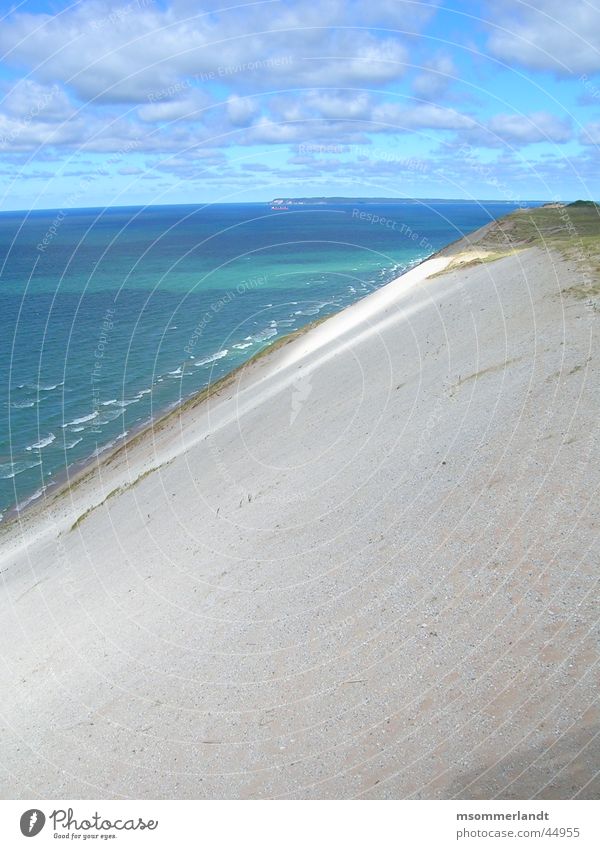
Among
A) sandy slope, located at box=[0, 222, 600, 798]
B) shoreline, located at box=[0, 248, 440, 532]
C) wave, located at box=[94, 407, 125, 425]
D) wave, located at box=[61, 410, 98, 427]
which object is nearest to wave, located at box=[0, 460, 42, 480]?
shoreline, located at box=[0, 248, 440, 532]

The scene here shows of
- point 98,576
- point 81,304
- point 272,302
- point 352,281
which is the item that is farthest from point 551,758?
point 352,281

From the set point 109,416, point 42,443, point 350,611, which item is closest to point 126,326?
point 109,416

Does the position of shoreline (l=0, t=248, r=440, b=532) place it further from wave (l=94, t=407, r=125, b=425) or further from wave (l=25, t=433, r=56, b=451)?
wave (l=25, t=433, r=56, b=451)

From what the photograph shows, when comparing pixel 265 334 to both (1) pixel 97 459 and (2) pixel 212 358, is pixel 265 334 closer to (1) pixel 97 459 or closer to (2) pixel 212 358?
(2) pixel 212 358

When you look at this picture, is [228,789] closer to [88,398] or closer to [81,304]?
[88,398]

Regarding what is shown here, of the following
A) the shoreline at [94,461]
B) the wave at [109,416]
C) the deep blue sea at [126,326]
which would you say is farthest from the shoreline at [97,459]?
the wave at [109,416]

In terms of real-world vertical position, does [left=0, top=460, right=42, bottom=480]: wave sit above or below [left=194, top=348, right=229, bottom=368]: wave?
below

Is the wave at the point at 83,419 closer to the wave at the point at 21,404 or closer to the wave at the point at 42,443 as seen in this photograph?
the wave at the point at 42,443
